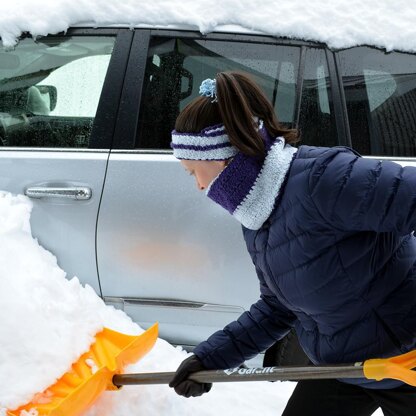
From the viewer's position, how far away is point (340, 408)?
197 cm

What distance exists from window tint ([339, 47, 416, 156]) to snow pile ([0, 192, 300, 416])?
1217 millimetres

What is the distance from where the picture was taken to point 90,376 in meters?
2.39

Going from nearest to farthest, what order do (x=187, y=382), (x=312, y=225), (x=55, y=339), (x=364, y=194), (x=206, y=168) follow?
(x=364, y=194), (x=312, y=225), (x=206, y=168), (x=187, y=382), (x=55, y=339)

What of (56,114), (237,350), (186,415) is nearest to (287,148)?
(237,350)

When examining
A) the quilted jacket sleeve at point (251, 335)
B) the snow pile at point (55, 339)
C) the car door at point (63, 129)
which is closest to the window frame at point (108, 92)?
the car door at point (63, 129)

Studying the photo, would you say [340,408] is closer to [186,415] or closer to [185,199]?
[186,415]

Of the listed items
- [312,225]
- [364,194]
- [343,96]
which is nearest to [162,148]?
[343,96]

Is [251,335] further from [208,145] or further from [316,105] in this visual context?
[316,105]

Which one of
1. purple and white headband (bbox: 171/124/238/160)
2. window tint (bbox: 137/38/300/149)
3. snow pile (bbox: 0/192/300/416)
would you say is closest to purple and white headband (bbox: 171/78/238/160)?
purple and white headband (bbox: 171/124/238/160)

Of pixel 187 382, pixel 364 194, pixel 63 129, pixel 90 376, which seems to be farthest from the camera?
pixel 63 129

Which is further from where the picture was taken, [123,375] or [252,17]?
[252,17]

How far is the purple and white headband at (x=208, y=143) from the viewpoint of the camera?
168 centimetres

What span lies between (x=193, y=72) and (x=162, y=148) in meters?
0.37

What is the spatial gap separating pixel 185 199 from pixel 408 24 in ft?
4.22
